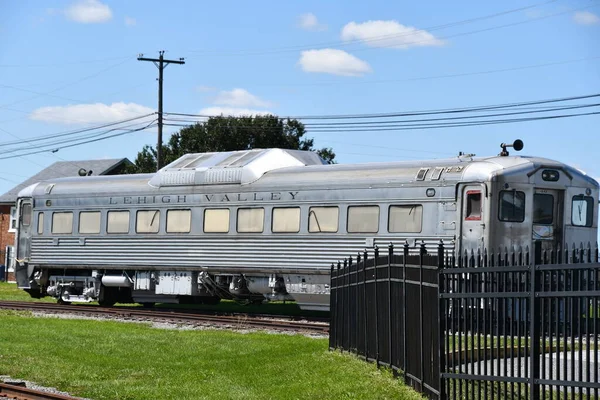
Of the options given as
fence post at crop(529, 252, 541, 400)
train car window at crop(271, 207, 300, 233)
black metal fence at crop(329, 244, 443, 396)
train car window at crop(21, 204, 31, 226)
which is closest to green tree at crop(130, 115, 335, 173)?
train car window at crop(21, 204, 31, 226)

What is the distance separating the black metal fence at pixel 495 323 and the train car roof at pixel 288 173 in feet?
28.4

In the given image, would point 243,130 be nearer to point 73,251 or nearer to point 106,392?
point 73,251

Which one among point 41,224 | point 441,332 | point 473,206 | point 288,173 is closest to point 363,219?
point 288,173

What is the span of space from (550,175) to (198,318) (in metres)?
9.82

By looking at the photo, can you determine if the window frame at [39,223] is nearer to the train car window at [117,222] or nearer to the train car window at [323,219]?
the train car window at [117,222]

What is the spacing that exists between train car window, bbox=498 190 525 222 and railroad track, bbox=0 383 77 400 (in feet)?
39.2

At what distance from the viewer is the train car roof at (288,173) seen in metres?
22.9

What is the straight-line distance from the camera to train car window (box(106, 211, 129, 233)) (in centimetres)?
3039

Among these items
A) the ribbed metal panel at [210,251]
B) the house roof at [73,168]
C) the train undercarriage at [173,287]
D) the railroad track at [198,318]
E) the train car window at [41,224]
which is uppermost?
the house roof at [73,168]

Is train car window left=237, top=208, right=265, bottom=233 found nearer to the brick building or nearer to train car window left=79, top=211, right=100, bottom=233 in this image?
train car window left=79, top=211, right=100, bottom=233

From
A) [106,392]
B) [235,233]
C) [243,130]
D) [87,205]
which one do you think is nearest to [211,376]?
[106,392]

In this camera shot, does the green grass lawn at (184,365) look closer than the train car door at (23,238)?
Yes

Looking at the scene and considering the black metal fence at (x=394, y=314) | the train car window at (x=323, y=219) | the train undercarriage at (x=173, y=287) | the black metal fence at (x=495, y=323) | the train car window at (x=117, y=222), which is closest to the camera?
the black metal fence at (x=495, y=323)

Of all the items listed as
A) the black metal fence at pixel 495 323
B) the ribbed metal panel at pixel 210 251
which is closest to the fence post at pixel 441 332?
the black metal fence at pixel 495 323
